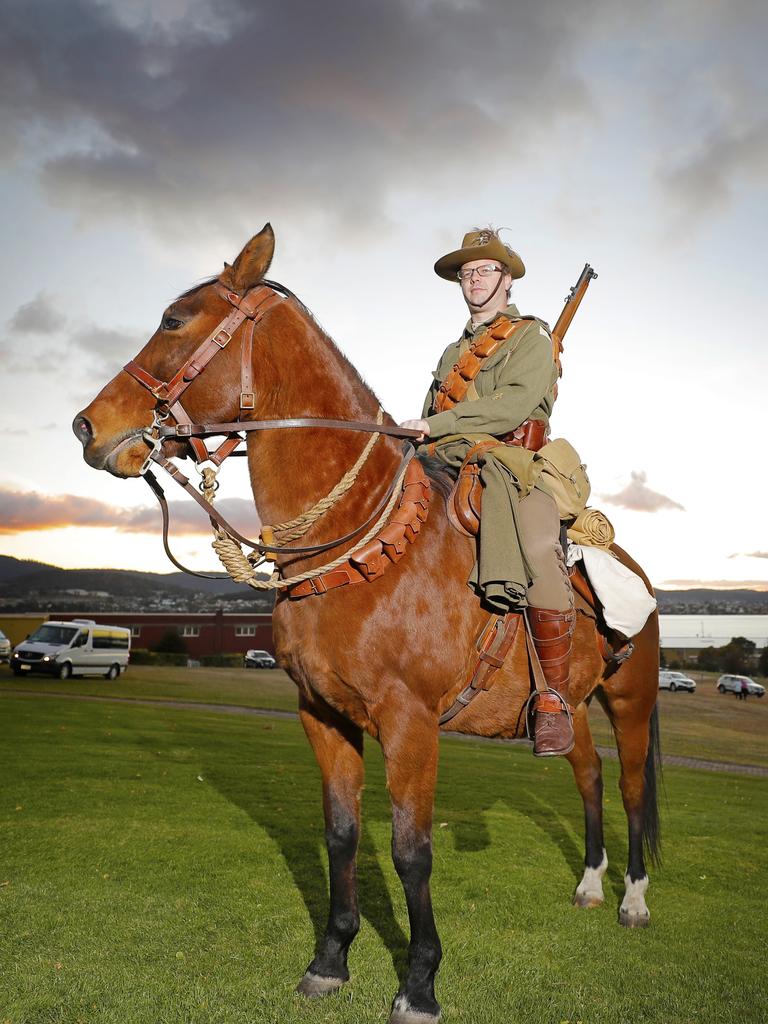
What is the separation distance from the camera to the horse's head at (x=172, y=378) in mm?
3809

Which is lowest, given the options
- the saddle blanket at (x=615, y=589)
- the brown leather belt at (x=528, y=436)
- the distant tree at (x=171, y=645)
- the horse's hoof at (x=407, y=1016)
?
the distant tree at (x=171, y=645)

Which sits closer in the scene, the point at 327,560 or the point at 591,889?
the point at 327,560

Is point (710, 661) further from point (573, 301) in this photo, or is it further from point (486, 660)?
point (486, 660)

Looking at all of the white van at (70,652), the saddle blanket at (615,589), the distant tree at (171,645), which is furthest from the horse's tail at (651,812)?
the distant tree at (171,645)

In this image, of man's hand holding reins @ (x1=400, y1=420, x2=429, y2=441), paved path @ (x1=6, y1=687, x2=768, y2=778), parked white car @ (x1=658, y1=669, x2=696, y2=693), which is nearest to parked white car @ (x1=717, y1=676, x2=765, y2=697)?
parked white car @ (x1=658, y1=669, x2=696, y2=693)

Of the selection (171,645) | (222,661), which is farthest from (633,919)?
(171,645)

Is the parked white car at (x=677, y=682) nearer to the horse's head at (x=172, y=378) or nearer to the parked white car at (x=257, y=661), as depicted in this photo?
the parked white car at (x=257, y=661)

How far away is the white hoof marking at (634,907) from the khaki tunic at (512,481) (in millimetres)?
2901

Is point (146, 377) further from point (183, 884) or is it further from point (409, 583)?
point (183, 884)

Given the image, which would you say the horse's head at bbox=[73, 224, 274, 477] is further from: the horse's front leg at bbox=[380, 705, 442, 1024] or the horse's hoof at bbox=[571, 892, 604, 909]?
the horse's hoof at bbox=[571, 892, 604, 909]

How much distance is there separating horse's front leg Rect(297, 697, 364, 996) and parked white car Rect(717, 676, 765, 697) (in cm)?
7078

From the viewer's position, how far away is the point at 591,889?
6.20 metres

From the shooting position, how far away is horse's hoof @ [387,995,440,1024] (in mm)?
3914

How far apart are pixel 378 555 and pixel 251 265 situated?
5.38 feet
